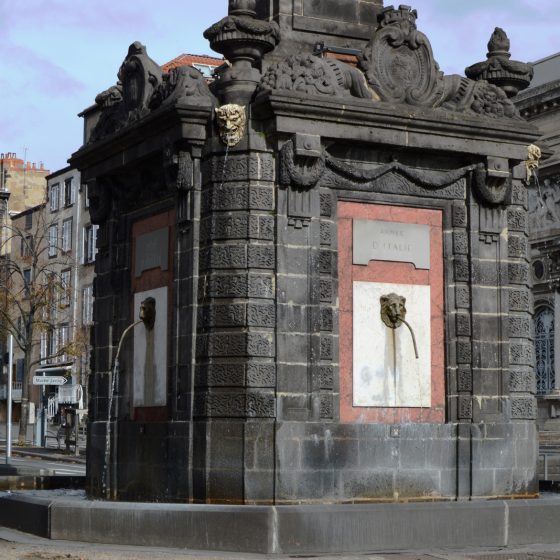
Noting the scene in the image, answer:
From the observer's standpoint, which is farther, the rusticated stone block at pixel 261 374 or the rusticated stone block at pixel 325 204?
the rusticated stone block at pixel 325 204

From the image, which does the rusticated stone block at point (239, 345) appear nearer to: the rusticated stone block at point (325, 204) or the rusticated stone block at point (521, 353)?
the rusticated stone block at point (325, 204)

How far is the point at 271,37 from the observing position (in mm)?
16938

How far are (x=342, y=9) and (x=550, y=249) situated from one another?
37.6 m

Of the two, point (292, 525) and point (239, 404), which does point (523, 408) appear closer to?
point (239, 404)

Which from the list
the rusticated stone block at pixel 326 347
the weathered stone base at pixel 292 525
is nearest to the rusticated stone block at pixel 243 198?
the rusticated stone block at pixel 326 347

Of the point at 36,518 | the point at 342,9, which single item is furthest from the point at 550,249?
the point at 36,518

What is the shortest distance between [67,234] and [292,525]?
75338 millimetres

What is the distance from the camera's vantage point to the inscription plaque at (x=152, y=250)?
17656 millimetres

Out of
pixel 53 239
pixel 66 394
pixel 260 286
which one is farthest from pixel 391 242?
pixel 53 239

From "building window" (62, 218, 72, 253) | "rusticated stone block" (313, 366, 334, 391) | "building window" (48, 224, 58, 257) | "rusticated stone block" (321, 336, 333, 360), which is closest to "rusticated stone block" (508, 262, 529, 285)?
"rusticated stone block" (321, 336, 333, 360)

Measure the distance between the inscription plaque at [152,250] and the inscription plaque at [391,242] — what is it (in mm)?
2540

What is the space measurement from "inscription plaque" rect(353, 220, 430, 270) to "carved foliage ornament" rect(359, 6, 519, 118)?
158 centimetres

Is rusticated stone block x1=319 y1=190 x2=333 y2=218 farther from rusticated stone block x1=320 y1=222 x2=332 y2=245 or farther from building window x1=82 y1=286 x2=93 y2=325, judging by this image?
building window x1=82 y1=286 x2=93 y2=325

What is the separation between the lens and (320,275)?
1661 cm
